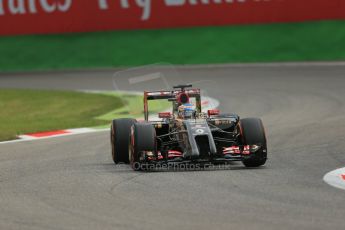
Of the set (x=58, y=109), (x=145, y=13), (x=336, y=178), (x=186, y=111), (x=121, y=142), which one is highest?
(x=145, y=13)

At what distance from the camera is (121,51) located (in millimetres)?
29234

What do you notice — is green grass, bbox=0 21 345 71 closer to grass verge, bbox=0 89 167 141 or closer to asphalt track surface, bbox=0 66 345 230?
grass verge, bbox=0 89 167 141

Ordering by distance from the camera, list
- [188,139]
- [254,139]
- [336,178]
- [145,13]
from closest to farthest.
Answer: [336,178], [188,139], [254,139], [145,13]

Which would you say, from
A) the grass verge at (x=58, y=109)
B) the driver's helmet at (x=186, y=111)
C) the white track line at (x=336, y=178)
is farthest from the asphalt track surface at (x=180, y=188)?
the grass verge at (x=58, y=109)

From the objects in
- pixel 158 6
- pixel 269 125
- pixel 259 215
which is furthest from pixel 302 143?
pixel 158 6

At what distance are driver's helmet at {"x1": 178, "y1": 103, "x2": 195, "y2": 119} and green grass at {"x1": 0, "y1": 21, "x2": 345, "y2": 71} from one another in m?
14.5

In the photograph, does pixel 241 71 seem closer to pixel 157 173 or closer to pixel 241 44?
pixel 241 44

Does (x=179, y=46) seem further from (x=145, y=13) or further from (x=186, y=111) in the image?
(x=186, y=111)

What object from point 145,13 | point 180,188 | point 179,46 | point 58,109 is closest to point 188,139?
point 180,188

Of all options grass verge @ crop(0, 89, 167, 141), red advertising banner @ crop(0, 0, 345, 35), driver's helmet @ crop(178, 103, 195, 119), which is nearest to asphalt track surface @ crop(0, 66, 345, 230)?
driver's helmet @ crop(178, 103, 195, 119)

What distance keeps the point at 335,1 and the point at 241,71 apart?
3.25 metres

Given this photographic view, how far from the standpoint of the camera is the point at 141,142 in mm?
12383

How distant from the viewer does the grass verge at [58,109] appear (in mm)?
19500

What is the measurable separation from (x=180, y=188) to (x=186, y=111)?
2.49m
